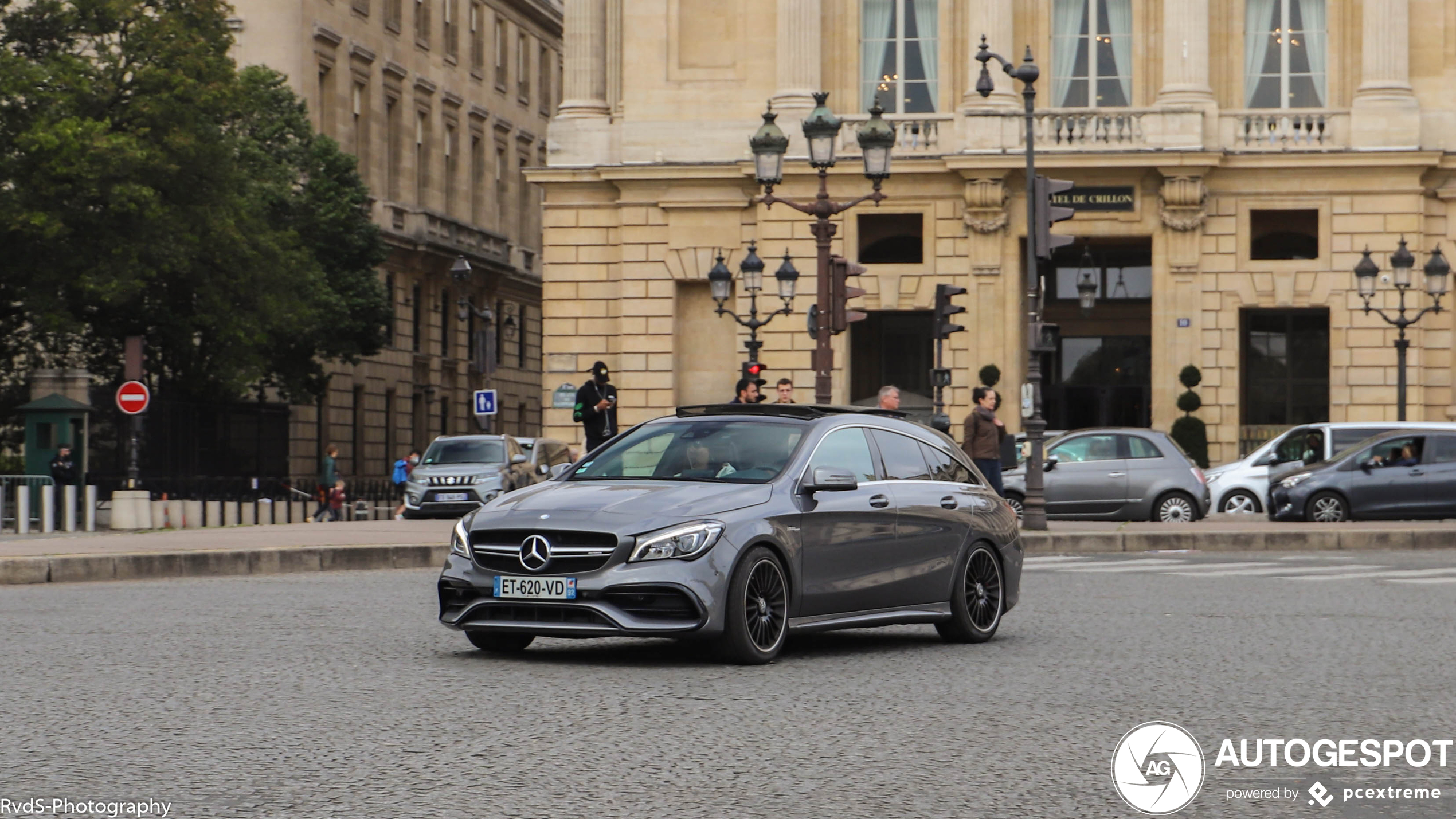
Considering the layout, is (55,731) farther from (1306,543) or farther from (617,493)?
(1306,543)

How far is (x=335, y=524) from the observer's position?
32.2m

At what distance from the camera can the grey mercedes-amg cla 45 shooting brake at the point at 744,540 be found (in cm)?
1125

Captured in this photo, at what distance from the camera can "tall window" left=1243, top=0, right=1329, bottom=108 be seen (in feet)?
155

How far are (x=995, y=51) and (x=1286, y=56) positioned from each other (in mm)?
6247

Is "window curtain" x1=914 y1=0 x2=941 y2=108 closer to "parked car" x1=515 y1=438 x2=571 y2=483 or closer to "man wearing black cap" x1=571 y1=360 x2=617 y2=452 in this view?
"parked car" x1=515 y1=438 x2=571 y2=483

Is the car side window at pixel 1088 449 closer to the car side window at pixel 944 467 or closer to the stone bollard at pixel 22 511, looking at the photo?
the stone bollard at pixel 22 511

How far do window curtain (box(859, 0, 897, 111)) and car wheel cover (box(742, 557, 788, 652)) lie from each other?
37027mm

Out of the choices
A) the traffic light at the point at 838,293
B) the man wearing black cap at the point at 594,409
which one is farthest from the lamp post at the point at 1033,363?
the man wearing black cap at the point at 594,409

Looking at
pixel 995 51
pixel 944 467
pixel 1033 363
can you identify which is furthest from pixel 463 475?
pixel 944 467

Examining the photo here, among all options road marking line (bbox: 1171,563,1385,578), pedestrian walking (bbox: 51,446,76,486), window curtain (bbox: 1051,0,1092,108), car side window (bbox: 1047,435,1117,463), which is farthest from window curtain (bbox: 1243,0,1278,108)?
pedestrian walking (bbox: 51,446,76,486)

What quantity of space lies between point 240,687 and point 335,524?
22.2 metres

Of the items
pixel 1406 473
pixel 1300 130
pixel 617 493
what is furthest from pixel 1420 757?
pixel 1300 130

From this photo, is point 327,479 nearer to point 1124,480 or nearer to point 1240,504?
point 1240,504

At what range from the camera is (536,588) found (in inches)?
447
